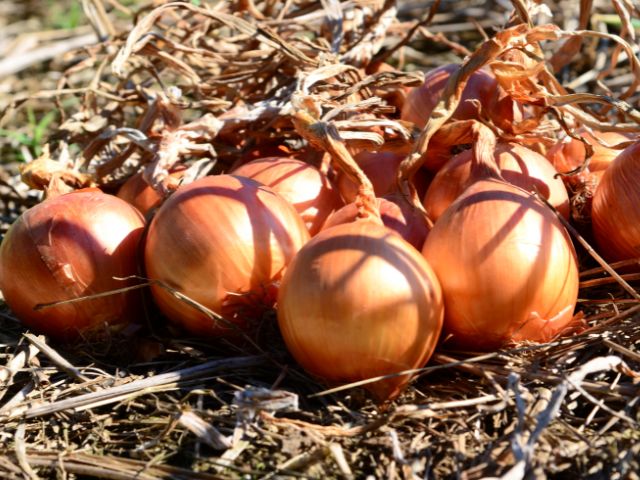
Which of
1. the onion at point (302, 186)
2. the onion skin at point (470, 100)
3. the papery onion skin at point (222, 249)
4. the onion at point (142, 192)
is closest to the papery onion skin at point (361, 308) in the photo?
the papery onion skin at point (222, 249)

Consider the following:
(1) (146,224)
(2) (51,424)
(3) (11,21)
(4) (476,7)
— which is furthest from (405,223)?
(3) (11,21)

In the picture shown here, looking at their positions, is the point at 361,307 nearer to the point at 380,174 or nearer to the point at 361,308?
the point at 361,308

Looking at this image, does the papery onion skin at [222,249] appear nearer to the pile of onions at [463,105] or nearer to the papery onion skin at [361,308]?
the papery onion skin at [361,308]

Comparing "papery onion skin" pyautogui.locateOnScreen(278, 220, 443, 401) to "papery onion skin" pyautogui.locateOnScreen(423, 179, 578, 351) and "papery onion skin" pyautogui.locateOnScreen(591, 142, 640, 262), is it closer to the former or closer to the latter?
"papery onion skin" pyautogui.locateOnScreen(423, 179, 578, 351)

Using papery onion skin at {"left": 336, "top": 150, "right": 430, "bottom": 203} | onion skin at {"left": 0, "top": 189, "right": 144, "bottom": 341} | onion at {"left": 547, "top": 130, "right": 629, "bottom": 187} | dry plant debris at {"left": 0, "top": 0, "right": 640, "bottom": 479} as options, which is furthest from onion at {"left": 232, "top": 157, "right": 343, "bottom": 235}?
onion at {"left": 547, "top": 130, "right": 629, "bottom": 187}

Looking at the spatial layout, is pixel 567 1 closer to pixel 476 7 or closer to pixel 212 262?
pixel 476 7

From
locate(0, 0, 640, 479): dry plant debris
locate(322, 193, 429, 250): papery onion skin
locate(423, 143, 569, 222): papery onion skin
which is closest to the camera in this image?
locate(0, 0, 640, 479): dry plant debris
